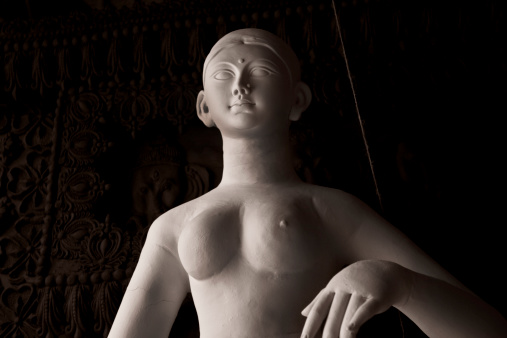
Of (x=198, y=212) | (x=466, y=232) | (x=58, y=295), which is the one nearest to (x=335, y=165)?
(x=466, y=232)

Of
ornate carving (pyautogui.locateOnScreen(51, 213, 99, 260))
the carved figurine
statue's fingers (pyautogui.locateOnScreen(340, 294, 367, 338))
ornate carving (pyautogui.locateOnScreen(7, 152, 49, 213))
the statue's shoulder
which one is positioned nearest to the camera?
statue's fingers (pyautogui.locateOnScreen(340, 294, 367, 338))

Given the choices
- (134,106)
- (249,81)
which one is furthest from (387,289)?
(134,106)

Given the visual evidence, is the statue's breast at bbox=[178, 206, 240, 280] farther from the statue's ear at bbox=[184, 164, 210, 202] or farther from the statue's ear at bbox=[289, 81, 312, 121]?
the statue's ear at bbox=[184, 164, 210, 202]

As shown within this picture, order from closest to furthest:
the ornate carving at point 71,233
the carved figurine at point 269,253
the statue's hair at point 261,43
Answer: the carved figurine at point 269,253, the statue's hair at point 261,43, the ornate carving at point 71,233

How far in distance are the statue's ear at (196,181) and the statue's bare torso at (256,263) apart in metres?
0.79

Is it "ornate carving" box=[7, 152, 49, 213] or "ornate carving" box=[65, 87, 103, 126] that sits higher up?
"ornate carving" box=[65, 87, 103, 126]

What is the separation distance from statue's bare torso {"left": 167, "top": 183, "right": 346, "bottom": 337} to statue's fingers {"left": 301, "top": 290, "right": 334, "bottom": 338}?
227mm

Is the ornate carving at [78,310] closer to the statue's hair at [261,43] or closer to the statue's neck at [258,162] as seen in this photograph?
the statue's neck at [258,162]

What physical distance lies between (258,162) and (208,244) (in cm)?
31

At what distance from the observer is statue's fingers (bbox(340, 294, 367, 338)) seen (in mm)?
1470

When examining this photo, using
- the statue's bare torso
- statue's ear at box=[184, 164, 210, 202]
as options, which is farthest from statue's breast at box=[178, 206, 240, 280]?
statue's ear at box=[184, 164, 210, 202]

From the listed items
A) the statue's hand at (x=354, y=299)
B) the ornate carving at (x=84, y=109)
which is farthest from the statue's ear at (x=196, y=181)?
the statue's hand at (x=354, y=299)

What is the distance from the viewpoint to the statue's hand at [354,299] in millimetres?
1491

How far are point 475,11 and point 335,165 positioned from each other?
0.74m
